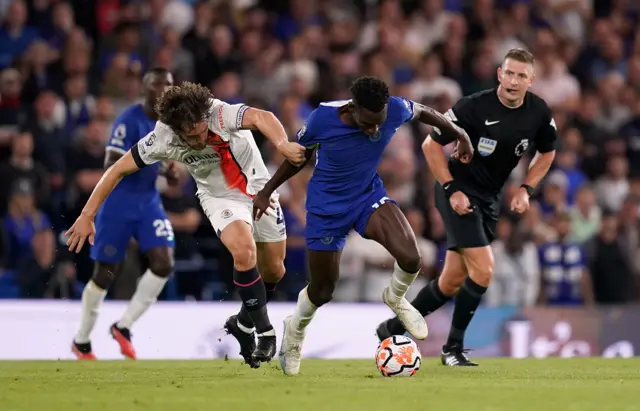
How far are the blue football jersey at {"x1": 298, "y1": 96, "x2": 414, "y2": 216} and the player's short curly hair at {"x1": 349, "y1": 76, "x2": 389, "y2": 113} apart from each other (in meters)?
0.37

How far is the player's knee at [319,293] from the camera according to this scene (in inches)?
362

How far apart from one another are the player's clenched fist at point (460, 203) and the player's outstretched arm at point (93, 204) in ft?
8.94

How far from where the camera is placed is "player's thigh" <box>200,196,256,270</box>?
952cm

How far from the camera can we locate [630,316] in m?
14.7

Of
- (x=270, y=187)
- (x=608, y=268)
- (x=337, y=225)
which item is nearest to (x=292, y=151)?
(x=270, y=187)

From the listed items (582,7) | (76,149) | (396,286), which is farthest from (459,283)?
(582,7)

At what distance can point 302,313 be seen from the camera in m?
9.29

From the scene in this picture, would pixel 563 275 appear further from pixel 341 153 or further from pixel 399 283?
pixel 341 153

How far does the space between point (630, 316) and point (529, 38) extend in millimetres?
6382

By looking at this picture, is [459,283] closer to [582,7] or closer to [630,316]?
Result: [630,316]

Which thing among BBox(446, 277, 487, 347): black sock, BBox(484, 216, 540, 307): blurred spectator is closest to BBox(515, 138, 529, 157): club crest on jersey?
BBox(446, 277, 487, 347): black sock

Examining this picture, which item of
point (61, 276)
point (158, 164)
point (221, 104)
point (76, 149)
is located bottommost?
point (61, 276)

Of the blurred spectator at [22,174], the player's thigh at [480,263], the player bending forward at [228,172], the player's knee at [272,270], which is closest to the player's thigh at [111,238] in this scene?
the player's knee at [272,270]

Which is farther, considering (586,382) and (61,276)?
(61,276)
